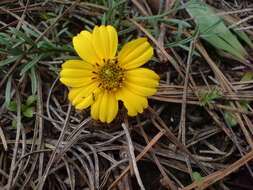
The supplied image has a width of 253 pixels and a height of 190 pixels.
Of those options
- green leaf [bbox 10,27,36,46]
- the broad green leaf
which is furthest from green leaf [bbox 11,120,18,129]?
the broad green leaf

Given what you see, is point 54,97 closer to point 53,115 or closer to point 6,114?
point 53,115

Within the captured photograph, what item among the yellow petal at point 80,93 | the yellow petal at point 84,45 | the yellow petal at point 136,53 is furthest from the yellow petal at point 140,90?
the yellow petal at point 84,45

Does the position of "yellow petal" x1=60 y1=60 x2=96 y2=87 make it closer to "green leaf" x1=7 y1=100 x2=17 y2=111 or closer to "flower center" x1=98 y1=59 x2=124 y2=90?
"flower center" x1=98 y1=59 x2=124 y2=90

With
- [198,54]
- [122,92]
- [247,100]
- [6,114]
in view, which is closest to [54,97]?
[6,114]

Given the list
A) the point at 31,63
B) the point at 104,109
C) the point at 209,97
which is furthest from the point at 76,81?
the point at 209,97

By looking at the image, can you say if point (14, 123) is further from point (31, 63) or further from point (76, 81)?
point (76, 81)

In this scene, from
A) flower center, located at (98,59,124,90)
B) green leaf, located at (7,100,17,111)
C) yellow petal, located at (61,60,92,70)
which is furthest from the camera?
green leaf, located at (7,100,17,111)
